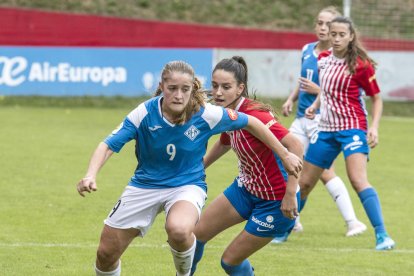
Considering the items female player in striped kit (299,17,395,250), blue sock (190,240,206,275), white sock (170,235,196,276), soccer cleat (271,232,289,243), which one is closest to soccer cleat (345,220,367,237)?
female player in striped kit (299,17,395,250)

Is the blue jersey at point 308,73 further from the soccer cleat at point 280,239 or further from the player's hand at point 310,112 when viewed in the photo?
the soccer cleat at point 280,239

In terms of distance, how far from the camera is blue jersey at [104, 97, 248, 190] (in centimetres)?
616

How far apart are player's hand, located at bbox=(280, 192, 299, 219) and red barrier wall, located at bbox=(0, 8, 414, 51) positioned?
55.0 feet

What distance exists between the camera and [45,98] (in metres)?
21.7

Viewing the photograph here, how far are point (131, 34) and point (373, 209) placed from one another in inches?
619

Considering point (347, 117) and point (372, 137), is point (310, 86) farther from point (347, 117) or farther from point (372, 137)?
point (372, 137)

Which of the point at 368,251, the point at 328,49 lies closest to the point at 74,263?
the point at 368,251

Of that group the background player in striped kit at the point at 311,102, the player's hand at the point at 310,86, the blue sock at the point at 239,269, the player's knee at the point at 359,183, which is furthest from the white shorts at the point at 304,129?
the blue sock at the point at 239,269

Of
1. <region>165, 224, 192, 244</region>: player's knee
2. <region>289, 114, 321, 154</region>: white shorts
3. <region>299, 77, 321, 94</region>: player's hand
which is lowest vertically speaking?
Answer: <region>289, 114, 321, 154</region>: white shorts

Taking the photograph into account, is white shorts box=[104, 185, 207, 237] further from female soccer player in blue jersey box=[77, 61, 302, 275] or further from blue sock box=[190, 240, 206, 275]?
blue sock box=[190, 240, 206, 275]

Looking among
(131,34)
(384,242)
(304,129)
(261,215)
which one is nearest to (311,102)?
(304,129)

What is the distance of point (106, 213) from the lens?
9977 millimetres

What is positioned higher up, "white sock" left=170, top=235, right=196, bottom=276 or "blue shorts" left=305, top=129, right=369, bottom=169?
"white sock" left=170, top=235, right=196, bottom=276

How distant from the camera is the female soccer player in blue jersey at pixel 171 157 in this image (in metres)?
6.09
